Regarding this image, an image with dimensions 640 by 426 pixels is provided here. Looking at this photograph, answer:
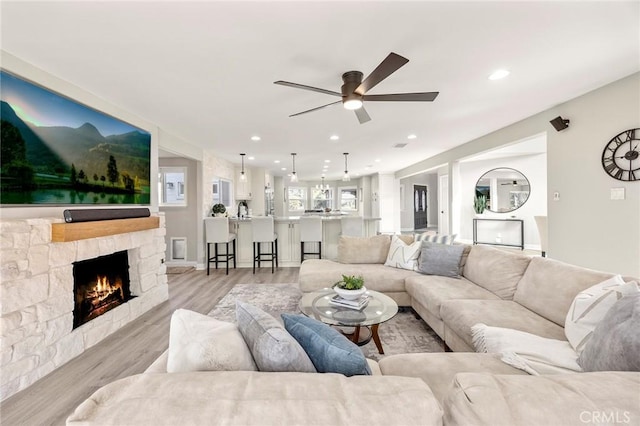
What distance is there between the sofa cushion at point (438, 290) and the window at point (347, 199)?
984 centimetres

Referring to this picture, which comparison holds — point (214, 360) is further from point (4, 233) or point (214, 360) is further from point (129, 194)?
point (129, 194)

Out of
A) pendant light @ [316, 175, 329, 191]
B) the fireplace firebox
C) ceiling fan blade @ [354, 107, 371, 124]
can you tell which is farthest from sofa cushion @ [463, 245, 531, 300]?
pendant light @ [316, 175, 329, 191]

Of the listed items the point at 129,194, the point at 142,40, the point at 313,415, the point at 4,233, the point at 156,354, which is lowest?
the point at 156,354

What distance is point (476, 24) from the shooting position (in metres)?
1.76

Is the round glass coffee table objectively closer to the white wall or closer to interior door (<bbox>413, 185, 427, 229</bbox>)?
the white wall

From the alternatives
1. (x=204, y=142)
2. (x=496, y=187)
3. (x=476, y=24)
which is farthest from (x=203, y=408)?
(x=496, y=187)

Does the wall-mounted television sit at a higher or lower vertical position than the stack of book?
higher

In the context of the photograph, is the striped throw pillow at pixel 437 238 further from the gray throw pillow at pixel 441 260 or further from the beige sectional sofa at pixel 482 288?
the beige sectional sofa at pixel 482 288

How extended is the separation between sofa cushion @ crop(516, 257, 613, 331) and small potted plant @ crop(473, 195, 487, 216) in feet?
17.6

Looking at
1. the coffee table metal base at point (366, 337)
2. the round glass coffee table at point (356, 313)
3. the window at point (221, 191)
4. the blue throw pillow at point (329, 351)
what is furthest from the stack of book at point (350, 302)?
the window at point (221, 191)

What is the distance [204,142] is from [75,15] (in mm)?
3323

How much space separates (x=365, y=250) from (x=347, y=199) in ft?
30.4

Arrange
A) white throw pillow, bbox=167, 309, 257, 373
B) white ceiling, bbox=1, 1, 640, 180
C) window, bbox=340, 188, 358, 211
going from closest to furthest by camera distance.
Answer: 1. white throw pillow, bbox=167, 309, 257, 373
2. white ceiling, bbox=1, 1, 640, 180
3. window, bbox=340, 188, 358, 211

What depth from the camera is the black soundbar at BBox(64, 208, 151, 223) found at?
2.28m
